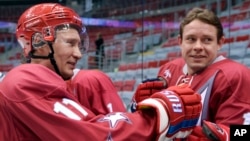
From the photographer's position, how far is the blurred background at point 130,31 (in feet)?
9.02

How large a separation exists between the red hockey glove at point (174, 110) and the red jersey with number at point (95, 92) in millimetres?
418

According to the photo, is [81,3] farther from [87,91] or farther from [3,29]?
[87,91]

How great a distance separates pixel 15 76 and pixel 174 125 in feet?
0.88

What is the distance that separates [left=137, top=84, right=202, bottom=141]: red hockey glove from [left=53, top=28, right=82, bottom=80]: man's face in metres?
0.20

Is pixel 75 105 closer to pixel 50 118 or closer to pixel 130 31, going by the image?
pixel 50 118

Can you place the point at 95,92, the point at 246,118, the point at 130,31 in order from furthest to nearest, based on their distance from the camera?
the point at 130,31 → the point at 95,92 → the point at 246,118

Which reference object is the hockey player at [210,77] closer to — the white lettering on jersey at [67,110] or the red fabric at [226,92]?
the red fabric at [226,92]

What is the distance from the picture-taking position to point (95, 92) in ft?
3.84

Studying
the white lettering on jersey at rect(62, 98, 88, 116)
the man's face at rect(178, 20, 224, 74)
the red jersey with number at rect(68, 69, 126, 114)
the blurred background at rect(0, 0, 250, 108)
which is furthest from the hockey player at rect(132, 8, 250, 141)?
the blurred background at rect(0, 0, 250, 108)

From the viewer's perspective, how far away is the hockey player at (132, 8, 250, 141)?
944mm

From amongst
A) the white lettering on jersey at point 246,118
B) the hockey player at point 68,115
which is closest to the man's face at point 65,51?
the hockey player at point 68,115

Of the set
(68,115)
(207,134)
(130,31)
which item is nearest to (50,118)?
(68,115)

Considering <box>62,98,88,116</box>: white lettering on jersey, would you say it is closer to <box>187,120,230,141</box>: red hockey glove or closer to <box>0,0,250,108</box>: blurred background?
<box>187,120,230,141</box>: red hockey glove

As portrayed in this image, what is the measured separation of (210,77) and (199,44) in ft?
0.27
